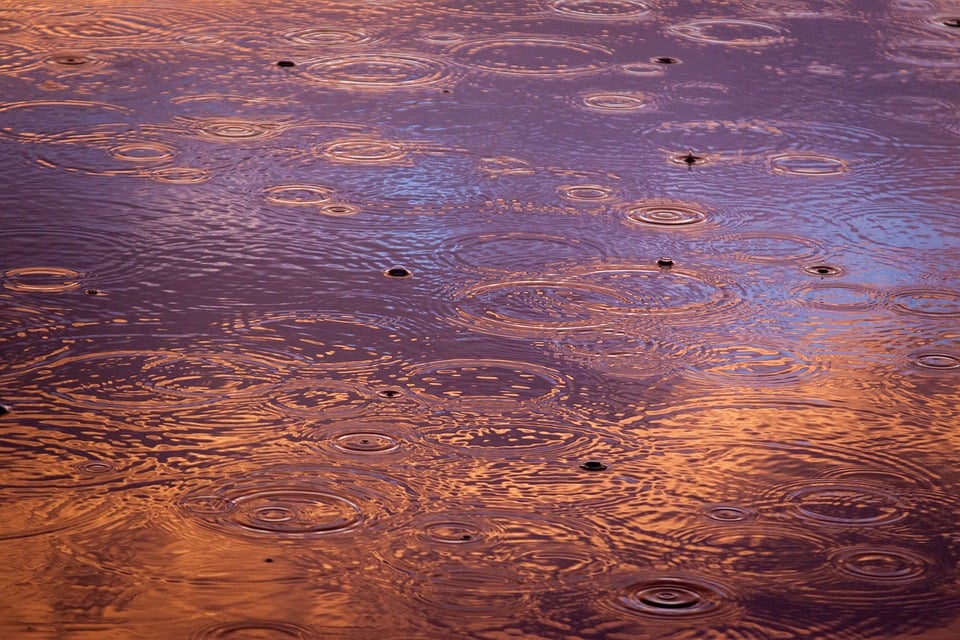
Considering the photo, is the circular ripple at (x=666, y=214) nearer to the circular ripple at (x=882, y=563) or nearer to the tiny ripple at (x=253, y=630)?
the circular ripple at (x=882, y=563)

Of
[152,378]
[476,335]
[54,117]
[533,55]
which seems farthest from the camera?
[533,55]

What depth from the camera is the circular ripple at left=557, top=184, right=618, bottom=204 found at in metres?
2.61

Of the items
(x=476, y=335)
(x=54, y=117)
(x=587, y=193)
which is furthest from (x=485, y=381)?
(x=54, y=117)

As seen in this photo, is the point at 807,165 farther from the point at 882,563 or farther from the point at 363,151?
the point at 882,563

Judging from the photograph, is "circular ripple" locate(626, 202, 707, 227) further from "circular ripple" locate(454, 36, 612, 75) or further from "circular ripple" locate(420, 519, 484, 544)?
"circular ripple" locate(420, 519, 484, 544)

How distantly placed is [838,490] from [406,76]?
183 centimetres

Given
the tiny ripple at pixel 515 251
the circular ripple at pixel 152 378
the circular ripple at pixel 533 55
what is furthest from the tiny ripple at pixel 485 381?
the circular ripple at pixel 533 55

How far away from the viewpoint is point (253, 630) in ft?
4.71

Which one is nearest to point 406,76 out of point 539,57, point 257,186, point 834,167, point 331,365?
point 539,57

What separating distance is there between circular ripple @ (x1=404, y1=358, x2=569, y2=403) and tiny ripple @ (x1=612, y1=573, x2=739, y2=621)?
1.47ft

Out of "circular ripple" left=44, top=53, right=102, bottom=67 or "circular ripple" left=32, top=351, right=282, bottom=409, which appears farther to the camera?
"circular ripple" left=44, top=53, right=102, bottom=67

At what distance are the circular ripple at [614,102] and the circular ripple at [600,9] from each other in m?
0.64

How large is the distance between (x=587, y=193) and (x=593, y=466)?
0.98 metres

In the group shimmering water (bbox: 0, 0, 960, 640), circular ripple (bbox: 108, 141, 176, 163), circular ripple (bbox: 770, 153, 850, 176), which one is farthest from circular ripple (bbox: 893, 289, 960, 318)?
circular ripple (bbox: 108, 141, 176, 163)
